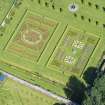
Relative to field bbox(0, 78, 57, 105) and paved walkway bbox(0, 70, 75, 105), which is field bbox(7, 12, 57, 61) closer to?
paved walkway bbox(0, 70, 75, 105)

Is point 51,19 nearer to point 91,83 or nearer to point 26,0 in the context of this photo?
point 26,0

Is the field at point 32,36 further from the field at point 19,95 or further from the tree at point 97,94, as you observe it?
the tree at point 97,94

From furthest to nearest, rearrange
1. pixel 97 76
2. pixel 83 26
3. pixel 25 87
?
pixel 83 26 → pixel 25 87 → pixel 97 76

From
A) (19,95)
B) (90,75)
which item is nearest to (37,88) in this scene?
(19,95)

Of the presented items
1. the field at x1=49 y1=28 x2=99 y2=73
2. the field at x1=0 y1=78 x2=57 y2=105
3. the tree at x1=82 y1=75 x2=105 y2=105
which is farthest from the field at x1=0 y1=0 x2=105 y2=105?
the tree at x1=82 y1=75 x2=105 y2=105

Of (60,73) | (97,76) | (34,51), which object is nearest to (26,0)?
(34,51)

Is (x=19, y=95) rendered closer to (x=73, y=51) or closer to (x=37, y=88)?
(x=37, y=88)

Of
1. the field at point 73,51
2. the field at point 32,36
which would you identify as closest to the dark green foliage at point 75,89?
the field at point 73,51
